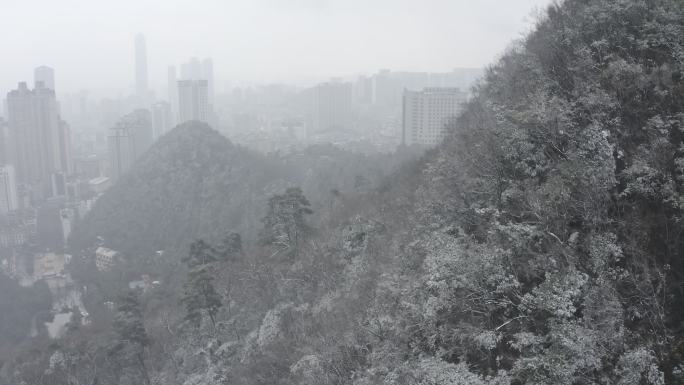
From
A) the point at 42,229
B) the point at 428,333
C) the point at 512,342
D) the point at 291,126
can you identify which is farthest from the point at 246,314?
the point at 291,126

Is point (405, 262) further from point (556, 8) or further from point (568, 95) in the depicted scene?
point (556, 8)

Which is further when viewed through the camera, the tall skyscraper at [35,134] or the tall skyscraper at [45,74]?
the tall skyscraper at [45,74]

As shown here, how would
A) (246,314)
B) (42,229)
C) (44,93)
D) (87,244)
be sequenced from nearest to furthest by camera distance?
(246,314) < (87,244) < (42,229) < (44,93)

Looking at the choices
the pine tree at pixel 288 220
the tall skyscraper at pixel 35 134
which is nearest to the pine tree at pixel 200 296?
the pine tree at pixel 288 220

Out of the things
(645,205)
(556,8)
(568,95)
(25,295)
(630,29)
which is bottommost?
(25,295)

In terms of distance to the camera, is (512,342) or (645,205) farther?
(645,205)

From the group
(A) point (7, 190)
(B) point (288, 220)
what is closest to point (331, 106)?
(A) point (7, 190)

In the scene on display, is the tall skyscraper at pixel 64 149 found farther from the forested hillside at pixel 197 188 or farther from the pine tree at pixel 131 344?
the pine tree at pixel 131 344
